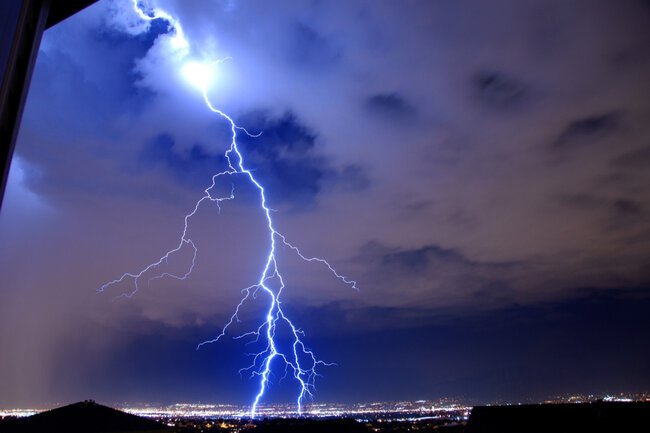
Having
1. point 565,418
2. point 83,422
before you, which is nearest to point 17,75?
point 83,422

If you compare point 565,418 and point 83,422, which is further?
point 565,418

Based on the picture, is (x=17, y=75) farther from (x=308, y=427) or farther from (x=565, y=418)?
(x=565, y=418)

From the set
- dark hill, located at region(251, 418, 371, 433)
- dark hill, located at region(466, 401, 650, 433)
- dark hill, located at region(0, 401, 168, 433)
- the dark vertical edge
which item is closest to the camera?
the dark vertical edge

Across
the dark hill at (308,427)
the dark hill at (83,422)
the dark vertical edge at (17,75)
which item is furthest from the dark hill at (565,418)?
the dark vertical edge at (17,75)

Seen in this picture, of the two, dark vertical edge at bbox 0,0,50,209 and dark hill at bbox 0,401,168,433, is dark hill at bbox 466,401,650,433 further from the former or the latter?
dark vertical edge at bbox 0,0,50,209

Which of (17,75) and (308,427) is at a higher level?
(17,75)

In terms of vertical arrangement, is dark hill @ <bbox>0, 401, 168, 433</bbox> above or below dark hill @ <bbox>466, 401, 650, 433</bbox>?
above

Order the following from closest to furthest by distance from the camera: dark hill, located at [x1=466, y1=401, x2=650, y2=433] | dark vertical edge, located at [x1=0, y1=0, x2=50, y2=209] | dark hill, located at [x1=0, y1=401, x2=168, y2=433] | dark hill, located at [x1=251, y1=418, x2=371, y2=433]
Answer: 1. dark vertical edge, located at [x1=0, y1=0, x2=50, y2=209]
2. dark hill, located at [x1=0, y1=401, x2=168, y2=433]
3. dark hill, located at [x1=466, y1=401, x2=650, y2=433]
4. dark hill, located at [x1=251, y1=418, x2=371, y2=433]

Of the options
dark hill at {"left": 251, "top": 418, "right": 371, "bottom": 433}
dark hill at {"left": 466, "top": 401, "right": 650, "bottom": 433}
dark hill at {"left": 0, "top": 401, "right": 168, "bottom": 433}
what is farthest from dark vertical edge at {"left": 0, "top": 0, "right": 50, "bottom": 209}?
dark hill at {"left": 466, "top": 401, "right": 650, "bottom": 433}
